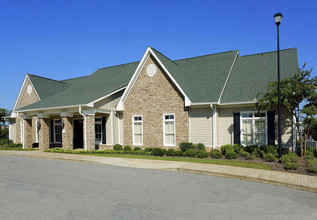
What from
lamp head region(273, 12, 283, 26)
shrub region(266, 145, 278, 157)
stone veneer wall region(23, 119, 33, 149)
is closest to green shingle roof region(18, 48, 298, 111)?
stone veneer wall region(23, 119, 33, 149)

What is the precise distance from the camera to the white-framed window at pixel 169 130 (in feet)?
55.2

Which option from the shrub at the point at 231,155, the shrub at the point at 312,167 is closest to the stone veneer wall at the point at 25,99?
the shrub at the point at 231,155

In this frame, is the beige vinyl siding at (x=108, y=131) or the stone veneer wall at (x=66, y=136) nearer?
the stone veneer wall at (x=66, y=136)

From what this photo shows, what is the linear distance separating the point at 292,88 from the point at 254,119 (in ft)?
10.6

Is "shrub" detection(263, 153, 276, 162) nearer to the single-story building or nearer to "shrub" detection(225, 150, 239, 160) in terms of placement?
"shrub" detection(225, 150, 239, 160)

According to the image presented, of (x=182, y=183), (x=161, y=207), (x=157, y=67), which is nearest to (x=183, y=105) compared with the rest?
(x=157, y=67)

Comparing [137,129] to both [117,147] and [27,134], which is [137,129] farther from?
[27,134]

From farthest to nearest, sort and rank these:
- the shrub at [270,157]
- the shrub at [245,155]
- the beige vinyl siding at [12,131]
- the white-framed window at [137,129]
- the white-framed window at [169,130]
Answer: the beige vinyl siding at [12,131], the white-framed window at [137,129], the white-framed window at [169,130], the shrub at [245,155], the shrub at [270,157]

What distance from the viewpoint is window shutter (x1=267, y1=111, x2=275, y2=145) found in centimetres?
→ 1425

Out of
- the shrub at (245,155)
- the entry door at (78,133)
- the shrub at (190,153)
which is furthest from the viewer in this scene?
the entry door at (78,133)

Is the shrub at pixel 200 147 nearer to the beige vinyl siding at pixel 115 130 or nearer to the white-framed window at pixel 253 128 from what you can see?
the white-framed window at pixel 253 128

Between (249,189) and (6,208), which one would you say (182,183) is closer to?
(249,189)

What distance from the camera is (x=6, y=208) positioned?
587cm

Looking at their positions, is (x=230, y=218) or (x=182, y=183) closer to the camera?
(x=230, y=218)
